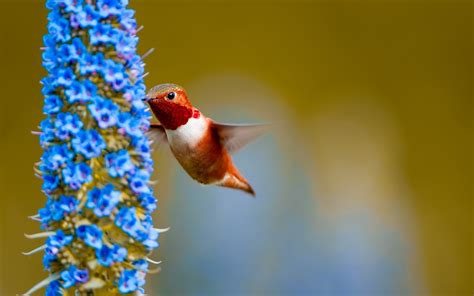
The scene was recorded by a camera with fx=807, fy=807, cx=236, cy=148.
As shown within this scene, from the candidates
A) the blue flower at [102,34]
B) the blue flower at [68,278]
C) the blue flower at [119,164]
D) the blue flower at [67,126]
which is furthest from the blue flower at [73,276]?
the blue flower at [102,34]

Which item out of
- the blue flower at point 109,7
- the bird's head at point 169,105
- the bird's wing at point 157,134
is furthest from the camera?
the bird's wing at point 157,134

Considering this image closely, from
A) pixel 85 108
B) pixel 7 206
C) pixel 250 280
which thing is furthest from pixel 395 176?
pixel 85 108

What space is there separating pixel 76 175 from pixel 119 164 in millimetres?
255

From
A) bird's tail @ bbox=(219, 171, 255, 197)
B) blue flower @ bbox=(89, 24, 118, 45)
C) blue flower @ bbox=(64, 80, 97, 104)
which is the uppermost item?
blue flower @ bbox=(89, 24, 118, 45)

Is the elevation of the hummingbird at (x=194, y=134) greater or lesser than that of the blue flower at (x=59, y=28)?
lesser

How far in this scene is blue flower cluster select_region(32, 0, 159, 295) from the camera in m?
4.66

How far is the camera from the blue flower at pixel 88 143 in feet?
15.2

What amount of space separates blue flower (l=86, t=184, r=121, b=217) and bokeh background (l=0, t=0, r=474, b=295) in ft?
10.0

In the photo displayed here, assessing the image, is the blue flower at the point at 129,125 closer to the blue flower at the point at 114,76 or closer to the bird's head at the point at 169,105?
the blue flower at the point at 114,76

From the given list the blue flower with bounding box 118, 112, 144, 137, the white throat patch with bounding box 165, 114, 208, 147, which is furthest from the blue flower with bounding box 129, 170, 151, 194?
the white throat patch with bounding box 165, 114, 208, 147

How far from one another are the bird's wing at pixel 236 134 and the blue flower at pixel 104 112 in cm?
239

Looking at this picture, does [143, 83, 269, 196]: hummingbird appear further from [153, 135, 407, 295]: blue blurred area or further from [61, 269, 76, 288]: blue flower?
[153, 135, 407, 295]: blue blurred area

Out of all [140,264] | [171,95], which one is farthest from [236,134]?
[140,264]

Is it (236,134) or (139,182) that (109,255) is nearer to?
(139,182)
